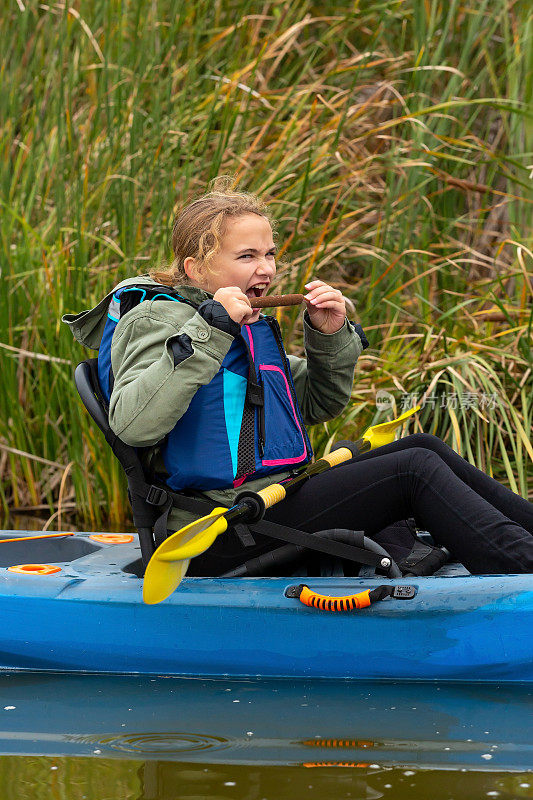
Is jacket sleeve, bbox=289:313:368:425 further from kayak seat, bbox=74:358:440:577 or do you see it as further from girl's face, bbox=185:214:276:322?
kayak seat, bbox=74:358:440:577

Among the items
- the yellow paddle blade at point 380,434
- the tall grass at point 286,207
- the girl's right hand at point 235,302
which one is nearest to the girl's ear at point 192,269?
the girl's right hand at point 235,302

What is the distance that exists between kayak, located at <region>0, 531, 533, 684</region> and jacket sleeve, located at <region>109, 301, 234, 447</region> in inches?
15.7

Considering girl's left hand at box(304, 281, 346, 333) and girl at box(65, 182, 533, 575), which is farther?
girl's left hand at box(304, 281, 346, 333)

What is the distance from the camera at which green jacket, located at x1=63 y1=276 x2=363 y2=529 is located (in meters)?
2.20

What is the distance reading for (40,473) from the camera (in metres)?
4.02

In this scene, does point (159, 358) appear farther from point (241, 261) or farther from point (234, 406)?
point (241, 261)

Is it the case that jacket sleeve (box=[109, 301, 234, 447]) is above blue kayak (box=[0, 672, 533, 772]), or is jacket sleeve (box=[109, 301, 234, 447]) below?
above

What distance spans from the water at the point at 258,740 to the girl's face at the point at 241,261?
2.74 feet

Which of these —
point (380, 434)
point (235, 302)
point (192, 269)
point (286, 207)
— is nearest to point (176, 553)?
point (235, 302)

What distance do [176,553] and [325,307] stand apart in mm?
687

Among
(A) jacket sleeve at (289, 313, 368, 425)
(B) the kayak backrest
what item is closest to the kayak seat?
(B) the kayak backrest

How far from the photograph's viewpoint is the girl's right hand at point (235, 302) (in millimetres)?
2260

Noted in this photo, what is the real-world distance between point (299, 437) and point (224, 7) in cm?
324

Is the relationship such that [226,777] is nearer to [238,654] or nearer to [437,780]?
[437,780]
